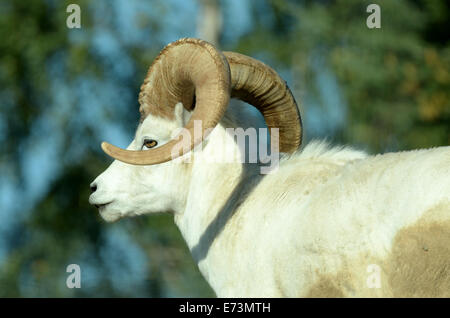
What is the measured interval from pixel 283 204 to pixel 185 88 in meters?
1.49

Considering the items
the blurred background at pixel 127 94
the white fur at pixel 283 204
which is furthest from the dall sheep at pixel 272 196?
the blurred background at pixel 127 94

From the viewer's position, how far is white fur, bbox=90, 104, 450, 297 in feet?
21.5

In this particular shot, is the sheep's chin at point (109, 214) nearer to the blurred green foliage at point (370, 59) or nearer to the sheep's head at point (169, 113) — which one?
the sheep's head at point (169, 113)

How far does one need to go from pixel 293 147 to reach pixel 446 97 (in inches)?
727

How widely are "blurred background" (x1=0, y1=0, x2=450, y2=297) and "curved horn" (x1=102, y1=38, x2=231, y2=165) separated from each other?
45.3 feet

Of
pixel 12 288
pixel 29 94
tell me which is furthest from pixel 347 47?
pixel 12 288

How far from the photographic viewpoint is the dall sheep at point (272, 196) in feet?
21.2

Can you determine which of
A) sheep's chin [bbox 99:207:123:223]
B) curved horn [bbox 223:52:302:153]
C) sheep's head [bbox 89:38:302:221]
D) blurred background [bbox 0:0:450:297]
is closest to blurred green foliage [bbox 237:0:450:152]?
blurred background [bbox 0:0:450:297]

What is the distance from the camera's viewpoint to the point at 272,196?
302 inches

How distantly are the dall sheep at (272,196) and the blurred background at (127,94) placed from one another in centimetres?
1374

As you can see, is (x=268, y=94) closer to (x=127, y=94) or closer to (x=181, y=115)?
(x=181, y=115)

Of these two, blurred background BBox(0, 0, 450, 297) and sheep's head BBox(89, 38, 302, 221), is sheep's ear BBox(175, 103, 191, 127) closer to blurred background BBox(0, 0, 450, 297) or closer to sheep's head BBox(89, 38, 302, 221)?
sheep's head BBox(89, 38, 302, 221)

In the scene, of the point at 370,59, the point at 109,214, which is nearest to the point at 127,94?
the point at 370,59

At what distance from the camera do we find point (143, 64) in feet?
79.7
